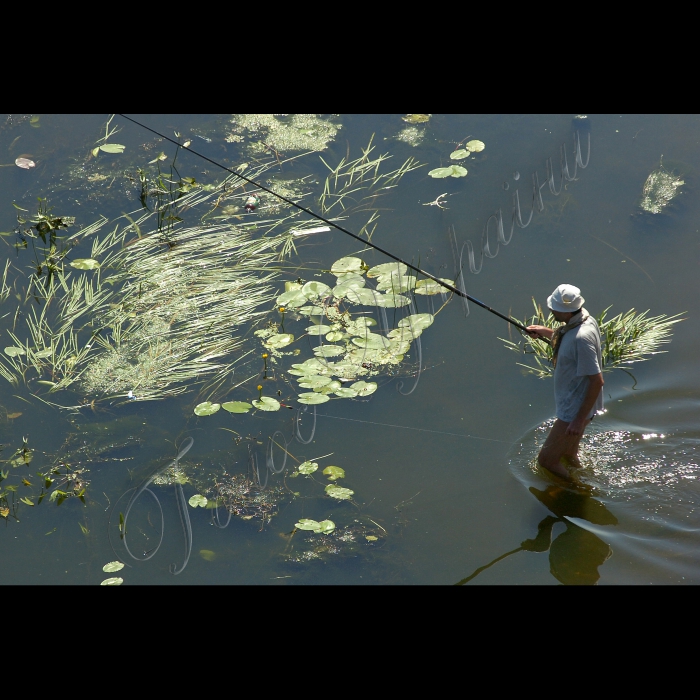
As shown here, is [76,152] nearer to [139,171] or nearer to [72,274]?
[139,171]

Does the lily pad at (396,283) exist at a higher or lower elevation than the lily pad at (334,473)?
higher

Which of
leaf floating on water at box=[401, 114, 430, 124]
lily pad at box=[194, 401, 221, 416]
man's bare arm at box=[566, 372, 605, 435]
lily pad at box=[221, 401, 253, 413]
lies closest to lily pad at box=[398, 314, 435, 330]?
lily pad at box=[221, 401, 253, 413]

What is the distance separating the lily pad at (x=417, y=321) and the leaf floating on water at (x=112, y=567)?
2322 millimetres

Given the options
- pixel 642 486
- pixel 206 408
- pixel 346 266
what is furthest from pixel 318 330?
pixel 642 486

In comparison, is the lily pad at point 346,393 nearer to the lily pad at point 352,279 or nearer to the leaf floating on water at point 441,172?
the lily pad at point 352,279

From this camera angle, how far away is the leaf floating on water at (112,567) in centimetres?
414

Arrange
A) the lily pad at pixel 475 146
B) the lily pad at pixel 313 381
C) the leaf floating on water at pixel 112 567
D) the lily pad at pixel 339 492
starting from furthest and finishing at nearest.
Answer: the lily pad at pixel 475 146
the lily pad at pixel 313 381
the lily pad at pixel 339 492
the leaf floating on water at pixel 112 567

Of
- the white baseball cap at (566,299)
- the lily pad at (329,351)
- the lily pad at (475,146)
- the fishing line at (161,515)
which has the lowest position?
the fishing line at (161,515)

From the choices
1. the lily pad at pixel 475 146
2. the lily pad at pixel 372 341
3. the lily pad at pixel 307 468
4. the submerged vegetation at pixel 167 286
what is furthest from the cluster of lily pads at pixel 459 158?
the lily pad at pixel 307 468

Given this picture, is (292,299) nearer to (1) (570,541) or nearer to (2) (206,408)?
(2) (206,408)

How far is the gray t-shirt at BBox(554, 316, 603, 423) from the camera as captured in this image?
12.6ft

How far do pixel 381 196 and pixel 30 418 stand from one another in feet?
10.2

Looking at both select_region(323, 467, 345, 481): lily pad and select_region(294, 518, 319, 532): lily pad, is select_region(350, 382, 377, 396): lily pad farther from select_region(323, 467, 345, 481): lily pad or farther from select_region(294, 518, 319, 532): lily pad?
select_region(294, 518, 319, 532): lily pad

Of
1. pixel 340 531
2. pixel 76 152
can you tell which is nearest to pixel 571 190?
pixel 340 531
